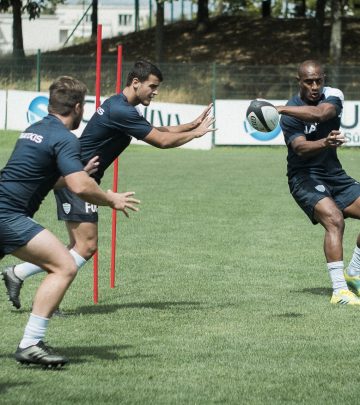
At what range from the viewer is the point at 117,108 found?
347 inches

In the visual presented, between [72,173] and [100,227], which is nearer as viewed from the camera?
[72,173]

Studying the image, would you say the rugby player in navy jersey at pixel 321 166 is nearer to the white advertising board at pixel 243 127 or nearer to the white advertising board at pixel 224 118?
the white advertising board at pixel 224 118

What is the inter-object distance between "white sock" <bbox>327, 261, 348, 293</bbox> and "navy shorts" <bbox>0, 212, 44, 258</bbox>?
3.49 m

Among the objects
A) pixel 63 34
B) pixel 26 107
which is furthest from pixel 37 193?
pixel 63 34

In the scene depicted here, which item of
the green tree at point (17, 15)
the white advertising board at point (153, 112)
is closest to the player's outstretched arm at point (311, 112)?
the white advertising board at point (153, 112)

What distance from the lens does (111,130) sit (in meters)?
8.93

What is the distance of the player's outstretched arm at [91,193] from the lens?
22.9ft

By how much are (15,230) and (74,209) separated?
2.03 m

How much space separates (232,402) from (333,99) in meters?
4.19

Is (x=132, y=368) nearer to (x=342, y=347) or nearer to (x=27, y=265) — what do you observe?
(x=342, y=347)

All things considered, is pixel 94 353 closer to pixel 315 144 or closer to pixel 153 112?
pixel 315 144

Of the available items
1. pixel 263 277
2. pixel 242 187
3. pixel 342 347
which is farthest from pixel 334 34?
pixel 342 347

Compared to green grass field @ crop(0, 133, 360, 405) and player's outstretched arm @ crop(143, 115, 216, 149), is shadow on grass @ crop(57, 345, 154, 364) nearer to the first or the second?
green grass field @ crop(0, 133, 360, 405)

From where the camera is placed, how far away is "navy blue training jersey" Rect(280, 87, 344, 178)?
9.93 meters
